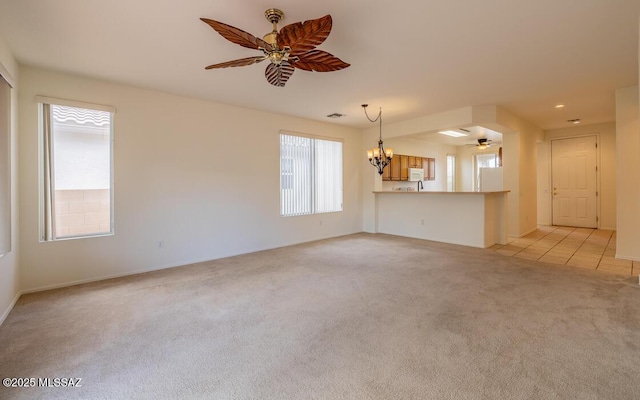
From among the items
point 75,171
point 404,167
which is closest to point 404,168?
point 404,167

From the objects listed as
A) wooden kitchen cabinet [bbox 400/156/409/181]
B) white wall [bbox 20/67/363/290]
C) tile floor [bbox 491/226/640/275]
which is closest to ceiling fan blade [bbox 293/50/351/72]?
white wall [bbox 20/67/363/290]

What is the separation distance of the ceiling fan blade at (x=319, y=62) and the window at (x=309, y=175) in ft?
10.2

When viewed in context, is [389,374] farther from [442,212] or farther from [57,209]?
[442,212]

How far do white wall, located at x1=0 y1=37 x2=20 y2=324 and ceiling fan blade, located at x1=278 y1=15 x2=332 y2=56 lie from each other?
2.65m

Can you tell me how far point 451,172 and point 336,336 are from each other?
9.71 metres

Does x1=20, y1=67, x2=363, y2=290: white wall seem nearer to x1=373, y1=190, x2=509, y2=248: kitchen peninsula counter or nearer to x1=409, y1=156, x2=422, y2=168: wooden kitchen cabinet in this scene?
x1=373, y1=190, x2=509, y2=248: kitchen peninsula counter

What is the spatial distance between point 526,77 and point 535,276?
2629mm

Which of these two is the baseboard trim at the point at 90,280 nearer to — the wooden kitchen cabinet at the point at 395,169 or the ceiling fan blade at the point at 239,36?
the ceiling fan blade at the point at 239,36

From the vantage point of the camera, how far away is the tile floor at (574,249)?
4.10 metres

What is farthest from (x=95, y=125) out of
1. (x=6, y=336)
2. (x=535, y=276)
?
(x=535, y=276)

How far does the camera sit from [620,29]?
8.71 ft

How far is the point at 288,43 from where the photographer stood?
7.29 ft

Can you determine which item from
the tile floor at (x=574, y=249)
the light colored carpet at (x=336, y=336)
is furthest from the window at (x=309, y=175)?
the tile floor at (x=574, y=249)

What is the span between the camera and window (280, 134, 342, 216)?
582 centimetres
